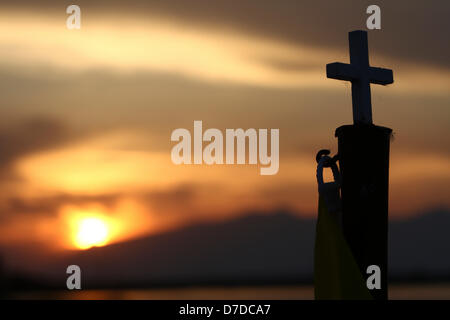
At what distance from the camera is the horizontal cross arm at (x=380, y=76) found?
920 cm

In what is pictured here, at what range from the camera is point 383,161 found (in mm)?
8352

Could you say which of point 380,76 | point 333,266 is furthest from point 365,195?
point 380,76

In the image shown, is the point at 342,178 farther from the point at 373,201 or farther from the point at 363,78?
the point at 363,78

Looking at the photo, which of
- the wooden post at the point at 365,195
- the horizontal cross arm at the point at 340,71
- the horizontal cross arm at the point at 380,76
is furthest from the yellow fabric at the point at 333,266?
the horizontal cross arm at the point at 380,76

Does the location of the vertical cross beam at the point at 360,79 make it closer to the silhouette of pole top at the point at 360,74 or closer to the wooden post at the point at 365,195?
the silhouette of pole top at the point at 360,74

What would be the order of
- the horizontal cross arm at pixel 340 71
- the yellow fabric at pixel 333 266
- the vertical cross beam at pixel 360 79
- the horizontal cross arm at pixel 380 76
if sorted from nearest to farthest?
the yellow fabric at pixel 333 266
the vertical cross beam at pixel 360 79
the horizontal cross arm at pixel 340 71
the horizontal cross arm at pixel 380 76

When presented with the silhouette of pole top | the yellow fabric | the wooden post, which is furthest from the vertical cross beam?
the yellow fabric

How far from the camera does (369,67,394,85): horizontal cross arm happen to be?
9.20 metres

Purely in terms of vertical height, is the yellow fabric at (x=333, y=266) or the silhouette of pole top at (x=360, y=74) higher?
the silhouette of pole top at (x=360, y=74)

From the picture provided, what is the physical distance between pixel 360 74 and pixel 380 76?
35 centimetres

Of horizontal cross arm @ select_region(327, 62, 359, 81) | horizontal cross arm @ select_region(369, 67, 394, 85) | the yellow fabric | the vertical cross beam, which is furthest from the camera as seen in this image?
horizontal cross arm @ select_region(369, 67, 394, 85)

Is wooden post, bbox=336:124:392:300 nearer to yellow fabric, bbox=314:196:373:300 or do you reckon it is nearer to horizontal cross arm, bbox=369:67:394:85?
yellow fabric, bbox=314:196:373:300
